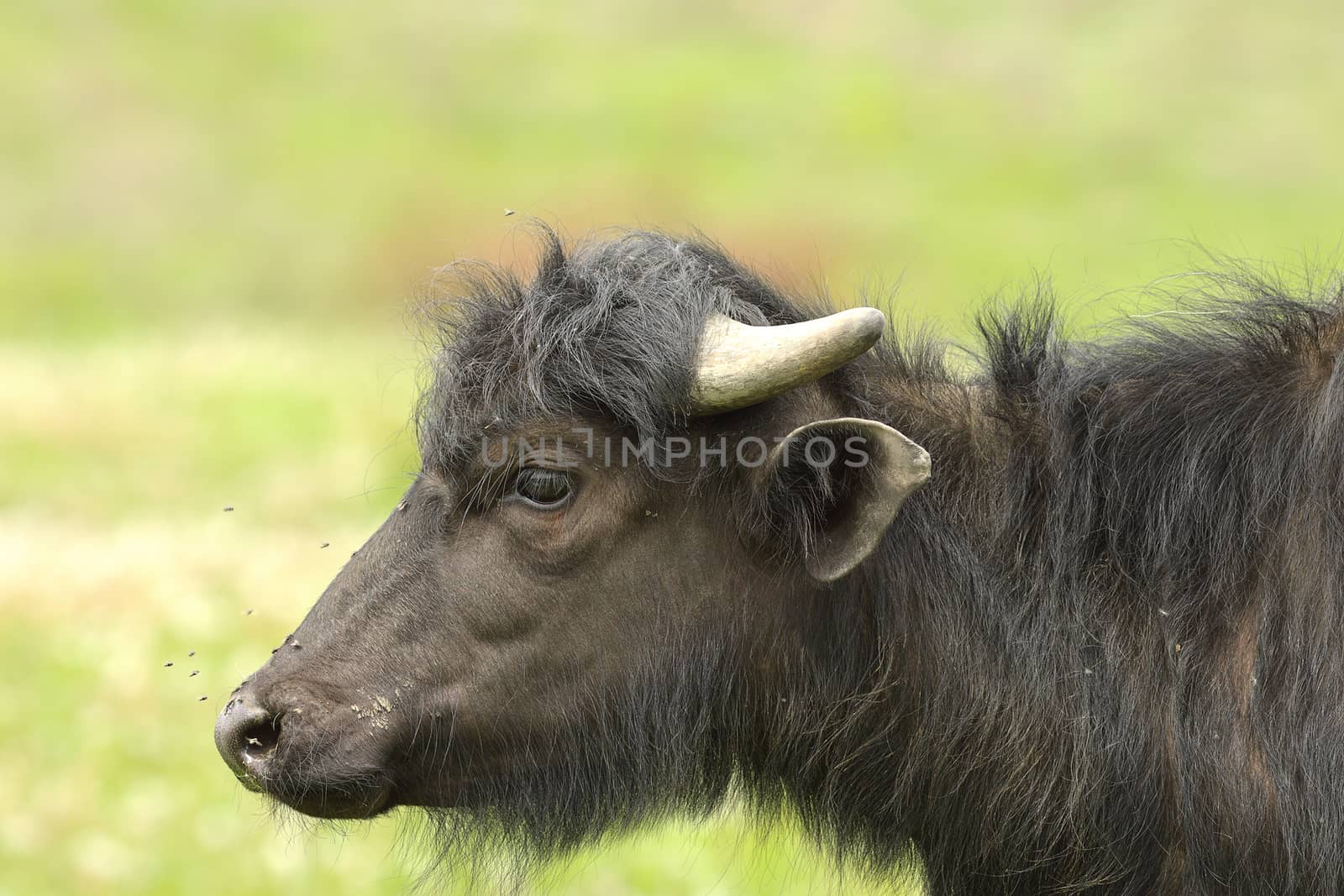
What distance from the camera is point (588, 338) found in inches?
201

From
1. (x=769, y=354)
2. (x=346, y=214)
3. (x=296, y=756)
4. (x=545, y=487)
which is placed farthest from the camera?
(x=346, y=214)

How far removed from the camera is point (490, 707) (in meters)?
5.05

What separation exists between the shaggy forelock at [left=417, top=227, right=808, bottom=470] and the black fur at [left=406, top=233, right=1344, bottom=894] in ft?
0.04

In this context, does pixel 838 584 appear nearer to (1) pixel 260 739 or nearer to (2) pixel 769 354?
(2) pixel 769 354

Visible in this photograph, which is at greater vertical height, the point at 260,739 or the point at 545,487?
the point at 545,487

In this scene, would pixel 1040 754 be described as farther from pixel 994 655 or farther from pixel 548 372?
pixel 548 372

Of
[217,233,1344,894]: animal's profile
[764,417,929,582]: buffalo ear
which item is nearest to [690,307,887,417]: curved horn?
[217,233,1344,894]: animal's profile

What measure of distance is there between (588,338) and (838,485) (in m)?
0.98

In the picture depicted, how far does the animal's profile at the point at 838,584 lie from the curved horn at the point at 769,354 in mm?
14

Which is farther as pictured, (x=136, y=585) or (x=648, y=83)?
(x=648, y=83)

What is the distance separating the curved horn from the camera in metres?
4.62

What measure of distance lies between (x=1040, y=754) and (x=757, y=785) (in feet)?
3.46

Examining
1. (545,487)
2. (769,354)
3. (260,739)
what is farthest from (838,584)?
(260,739)

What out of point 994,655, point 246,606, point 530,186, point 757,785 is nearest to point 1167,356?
point 994,655
